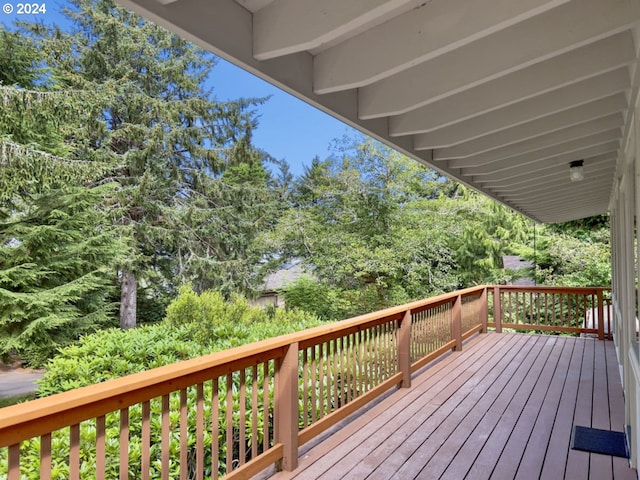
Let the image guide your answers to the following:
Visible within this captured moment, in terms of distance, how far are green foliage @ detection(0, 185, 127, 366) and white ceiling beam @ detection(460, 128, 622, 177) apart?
34.9 feet

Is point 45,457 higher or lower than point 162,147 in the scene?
lower

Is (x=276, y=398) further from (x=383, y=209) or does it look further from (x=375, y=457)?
(x=383, y=209)

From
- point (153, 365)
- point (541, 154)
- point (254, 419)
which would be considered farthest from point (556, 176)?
point (153, 365)

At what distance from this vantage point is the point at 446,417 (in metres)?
3.50

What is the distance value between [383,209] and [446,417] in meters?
10.2

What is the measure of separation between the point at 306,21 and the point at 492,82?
123cm

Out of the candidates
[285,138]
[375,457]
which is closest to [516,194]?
[375,457]

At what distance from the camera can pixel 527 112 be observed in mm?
2428

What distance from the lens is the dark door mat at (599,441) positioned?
113 inches

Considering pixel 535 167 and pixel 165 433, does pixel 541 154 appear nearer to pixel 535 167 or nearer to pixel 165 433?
pixel 535 167

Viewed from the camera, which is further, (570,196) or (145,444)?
(570,196)

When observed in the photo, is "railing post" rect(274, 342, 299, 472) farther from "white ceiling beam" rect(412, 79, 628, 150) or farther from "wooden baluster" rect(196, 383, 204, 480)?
"white ceiling beam" rect(412, 79, 628, 150)

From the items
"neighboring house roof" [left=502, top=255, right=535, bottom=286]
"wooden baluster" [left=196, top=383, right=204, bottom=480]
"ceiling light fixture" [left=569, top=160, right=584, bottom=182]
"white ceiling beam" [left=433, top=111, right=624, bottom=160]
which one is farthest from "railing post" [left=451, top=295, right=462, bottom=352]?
"neighboring house roof" [left=502, top=255, right=535, bottom=286]

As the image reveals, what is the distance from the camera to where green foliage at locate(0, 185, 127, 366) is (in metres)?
10.2
